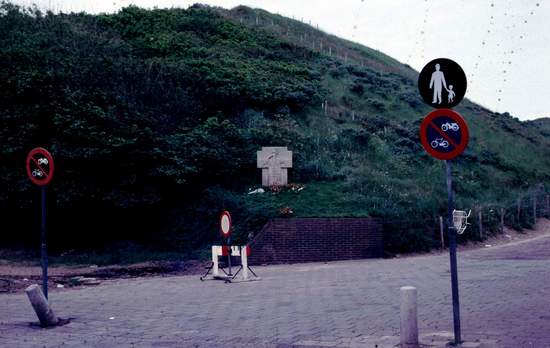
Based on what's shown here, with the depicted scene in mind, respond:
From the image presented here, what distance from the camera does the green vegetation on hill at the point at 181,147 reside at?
2352 centimetres

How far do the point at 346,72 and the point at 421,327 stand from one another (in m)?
39.8

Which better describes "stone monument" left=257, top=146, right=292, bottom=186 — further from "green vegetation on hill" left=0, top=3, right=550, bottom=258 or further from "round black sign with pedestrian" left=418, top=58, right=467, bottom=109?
"round black sign with pedestrian" left=418, top=58, right=467, bottom=109

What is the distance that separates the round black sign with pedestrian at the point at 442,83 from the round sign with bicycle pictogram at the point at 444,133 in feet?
0.55

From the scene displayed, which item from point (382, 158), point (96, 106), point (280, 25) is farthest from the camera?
point (280, 25)

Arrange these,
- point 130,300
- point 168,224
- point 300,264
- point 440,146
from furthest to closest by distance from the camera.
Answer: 1. point 168,224
2. point 300,264
3. point 130,300
4. point 440,146

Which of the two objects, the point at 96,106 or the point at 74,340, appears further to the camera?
the point at 96,106

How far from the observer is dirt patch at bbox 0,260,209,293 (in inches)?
682

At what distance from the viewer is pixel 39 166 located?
37.0ft

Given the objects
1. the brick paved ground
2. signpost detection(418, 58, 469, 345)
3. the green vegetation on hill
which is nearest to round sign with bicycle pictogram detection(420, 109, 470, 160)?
signpost detection(418, 58, 469, 345)

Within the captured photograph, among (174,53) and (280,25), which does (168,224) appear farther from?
(280,25)

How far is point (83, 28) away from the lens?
122ft

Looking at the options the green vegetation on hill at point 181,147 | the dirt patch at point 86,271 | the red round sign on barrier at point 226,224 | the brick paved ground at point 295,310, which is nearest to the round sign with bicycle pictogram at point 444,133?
the brick paved ground at point 295,310

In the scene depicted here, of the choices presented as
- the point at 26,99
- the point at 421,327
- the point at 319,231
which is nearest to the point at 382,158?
the point at 319,231

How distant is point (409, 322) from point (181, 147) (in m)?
19.1
